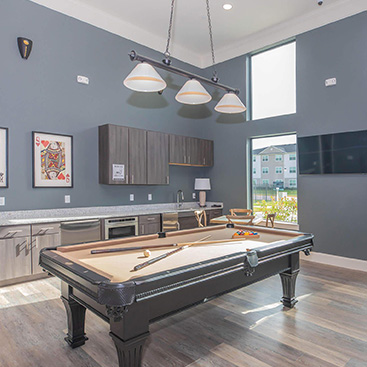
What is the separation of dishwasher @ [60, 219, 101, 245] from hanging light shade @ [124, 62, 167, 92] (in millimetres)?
2324

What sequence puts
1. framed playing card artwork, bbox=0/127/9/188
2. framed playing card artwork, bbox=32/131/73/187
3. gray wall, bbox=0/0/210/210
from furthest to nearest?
framed playing card artwork, bbox=32/131/73/187, gray wall, bbox=0/0/210/210, framed playing card artwork, bbox=0/127/9/188

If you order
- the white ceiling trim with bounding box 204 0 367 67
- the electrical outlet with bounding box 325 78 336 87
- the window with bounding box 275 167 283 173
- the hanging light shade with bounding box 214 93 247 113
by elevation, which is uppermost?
the white ceiling trim with bounding box 204 0 367 67

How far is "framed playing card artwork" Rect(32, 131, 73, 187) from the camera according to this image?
4.48 metres

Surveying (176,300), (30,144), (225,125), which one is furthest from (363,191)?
(30,144)

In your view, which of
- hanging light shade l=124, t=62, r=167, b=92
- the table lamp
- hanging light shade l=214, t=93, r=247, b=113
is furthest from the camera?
the table lamp

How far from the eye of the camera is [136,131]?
17.4 feet

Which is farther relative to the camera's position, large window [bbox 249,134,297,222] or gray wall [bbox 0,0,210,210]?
large window [bbox 249,134,297,222]

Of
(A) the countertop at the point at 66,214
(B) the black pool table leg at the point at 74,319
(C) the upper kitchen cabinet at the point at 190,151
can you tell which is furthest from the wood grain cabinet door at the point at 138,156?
(B) the black pool table leg at the point at 74,319

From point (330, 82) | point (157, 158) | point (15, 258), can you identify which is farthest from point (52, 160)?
point (330, 82)

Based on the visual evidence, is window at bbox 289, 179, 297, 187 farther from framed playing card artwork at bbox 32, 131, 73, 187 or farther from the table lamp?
framed playing card artwork at bbox 32, 131, 73, 187

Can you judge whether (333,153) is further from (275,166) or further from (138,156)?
(138,156)

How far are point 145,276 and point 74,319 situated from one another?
1.11m

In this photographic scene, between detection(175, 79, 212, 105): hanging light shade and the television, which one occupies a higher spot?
detection(175, 79, 212, 105): hanging light shade

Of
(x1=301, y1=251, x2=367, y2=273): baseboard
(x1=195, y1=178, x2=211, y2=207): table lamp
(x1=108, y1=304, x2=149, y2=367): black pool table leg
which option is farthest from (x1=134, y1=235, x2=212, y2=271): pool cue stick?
(x1=195, y1=178, x2=211, y2=207): table lamp
